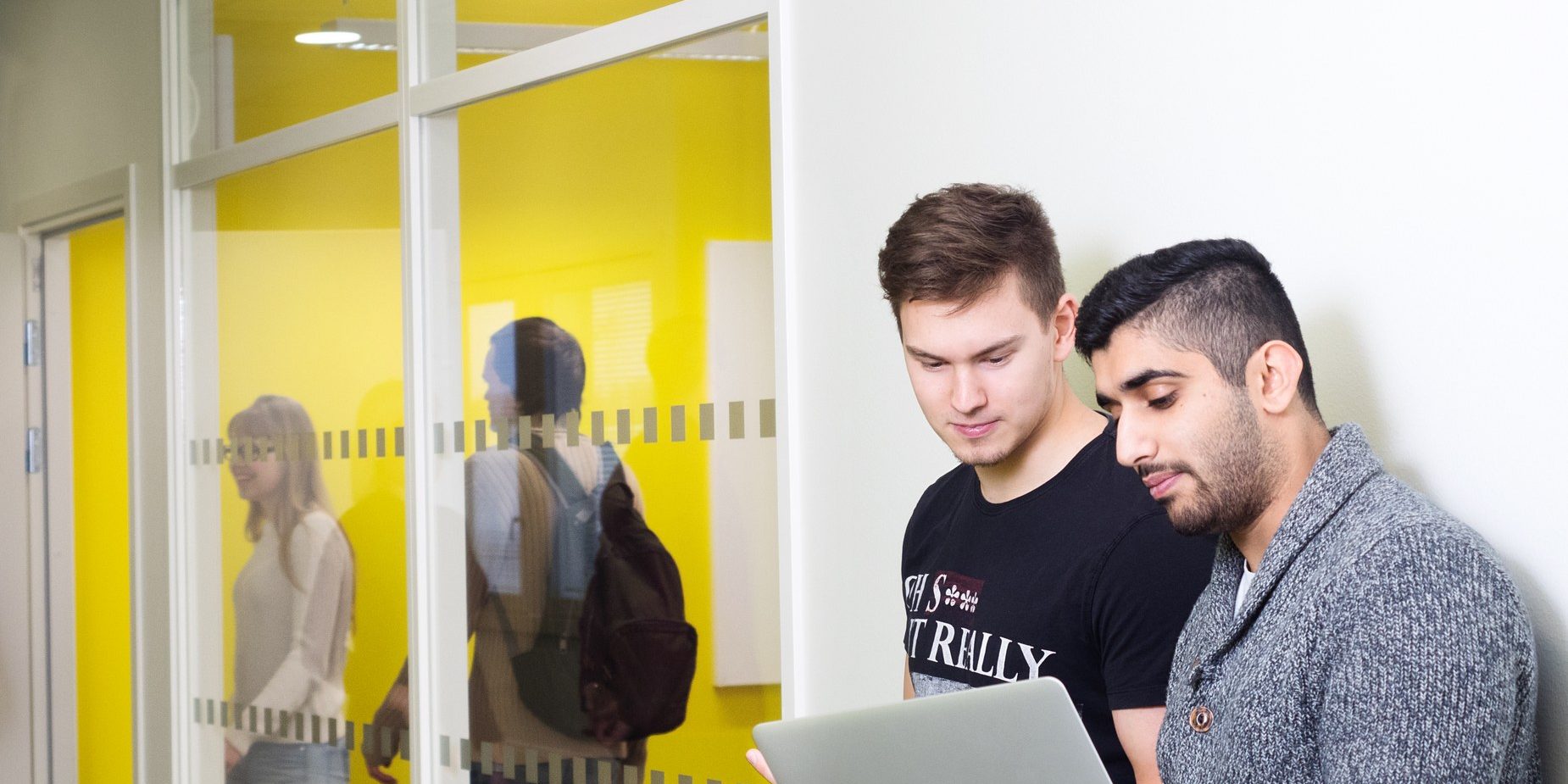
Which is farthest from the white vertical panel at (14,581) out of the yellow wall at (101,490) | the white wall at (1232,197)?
the white wall at (1232,197)

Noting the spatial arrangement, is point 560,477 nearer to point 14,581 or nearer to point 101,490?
point 14,581

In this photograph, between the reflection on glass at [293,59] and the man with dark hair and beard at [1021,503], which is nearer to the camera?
the man with dark hair and beard at [1021,503]

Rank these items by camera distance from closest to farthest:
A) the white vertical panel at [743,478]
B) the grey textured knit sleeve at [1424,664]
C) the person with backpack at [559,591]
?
the grey textured knit sleeve at [1424,664] < the white vertical panel at [743,478] < the person with backpack at [559,591]

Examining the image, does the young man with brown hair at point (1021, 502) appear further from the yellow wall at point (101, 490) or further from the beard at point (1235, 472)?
the yellow wall at point (101, 490)

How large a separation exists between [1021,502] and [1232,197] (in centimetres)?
43

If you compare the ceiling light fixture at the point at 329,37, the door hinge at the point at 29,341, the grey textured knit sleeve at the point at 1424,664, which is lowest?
the grey textured knit sleeve at the point at 1424,664

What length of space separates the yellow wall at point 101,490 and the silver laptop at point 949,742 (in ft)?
12.1

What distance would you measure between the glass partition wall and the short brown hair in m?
0.76

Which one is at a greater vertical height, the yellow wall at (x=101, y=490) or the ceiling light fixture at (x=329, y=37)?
the ceiling light fixture at (x=329, y=37)

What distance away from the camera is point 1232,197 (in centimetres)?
165

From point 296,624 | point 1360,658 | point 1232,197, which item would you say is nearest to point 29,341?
point 296,624

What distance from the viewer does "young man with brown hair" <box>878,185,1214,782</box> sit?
4.75 ft

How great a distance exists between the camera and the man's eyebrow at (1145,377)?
1.29 meters

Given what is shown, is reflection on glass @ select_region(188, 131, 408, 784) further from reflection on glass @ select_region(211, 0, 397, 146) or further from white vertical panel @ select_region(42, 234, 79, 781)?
white vertical panel @ select_region(42, 234, 79, 781)
